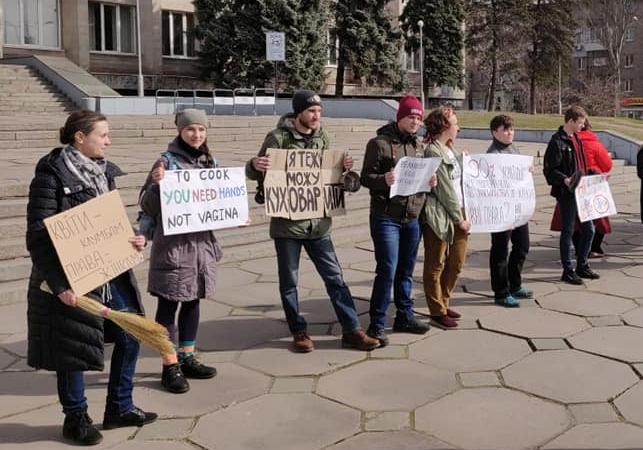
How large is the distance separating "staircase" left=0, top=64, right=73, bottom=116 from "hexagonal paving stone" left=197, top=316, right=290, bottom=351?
18.5m

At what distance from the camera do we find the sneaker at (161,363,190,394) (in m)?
4.61

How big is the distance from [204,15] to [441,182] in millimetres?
30407

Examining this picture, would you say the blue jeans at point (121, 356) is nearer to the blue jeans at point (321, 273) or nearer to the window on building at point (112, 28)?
the blue jeans at point (321, 273)

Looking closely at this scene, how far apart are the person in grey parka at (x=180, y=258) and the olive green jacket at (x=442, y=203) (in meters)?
1.88

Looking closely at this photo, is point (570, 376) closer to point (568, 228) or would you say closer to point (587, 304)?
point (587, 304)

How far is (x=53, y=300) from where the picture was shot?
378 cm

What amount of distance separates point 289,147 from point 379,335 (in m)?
1.59

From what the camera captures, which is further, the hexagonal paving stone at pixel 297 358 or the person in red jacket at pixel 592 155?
the person in red jacket at pixel 592 155

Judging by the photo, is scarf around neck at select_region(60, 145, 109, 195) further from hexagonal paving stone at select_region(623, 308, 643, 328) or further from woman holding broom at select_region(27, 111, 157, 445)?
hexagonal paving stone at select_region(623, 308, 643, 328)

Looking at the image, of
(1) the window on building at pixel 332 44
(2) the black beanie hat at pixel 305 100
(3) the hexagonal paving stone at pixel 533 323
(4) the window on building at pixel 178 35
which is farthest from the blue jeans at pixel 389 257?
(4) the window on building at pixel 178 35

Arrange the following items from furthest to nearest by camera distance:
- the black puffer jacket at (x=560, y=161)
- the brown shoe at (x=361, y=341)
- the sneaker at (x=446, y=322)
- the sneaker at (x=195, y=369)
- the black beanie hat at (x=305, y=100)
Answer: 1. the black puffer jacket at (x=560, y=161)
2. the sneaker at (x=446, y=322)
3. the brown shoe at (x=361, y=341)
4. the black beanie hat at (x=305, y=100)
5. the sneaker at (x=195, y=369)

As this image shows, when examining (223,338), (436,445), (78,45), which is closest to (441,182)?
(223,338)

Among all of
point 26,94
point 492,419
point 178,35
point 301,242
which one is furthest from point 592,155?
point 178,35

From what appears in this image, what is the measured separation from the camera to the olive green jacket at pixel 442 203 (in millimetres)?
5797
